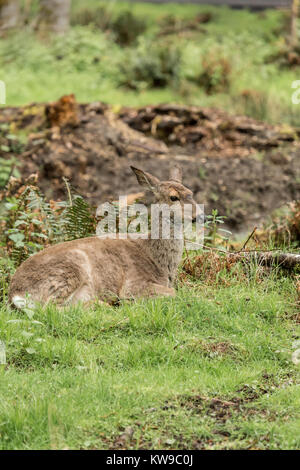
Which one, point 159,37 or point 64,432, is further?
point 159,37

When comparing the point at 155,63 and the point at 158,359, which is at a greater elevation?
the point at 155,63

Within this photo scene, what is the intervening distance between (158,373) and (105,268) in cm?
156

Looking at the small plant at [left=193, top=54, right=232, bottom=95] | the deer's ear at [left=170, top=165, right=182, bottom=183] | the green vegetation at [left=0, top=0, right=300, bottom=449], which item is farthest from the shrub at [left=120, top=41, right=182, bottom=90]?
the deer's ear at [left=170, top=165, right=182, bottom=183]

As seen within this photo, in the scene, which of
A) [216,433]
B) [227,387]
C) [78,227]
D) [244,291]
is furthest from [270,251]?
[216,433]

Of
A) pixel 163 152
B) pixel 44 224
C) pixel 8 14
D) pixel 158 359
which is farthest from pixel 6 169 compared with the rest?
pixel 8 14

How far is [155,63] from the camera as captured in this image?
57.6 feet

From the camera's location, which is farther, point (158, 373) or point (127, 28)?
point (127, 28)

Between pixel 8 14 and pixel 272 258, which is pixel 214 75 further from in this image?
pixel 272 258

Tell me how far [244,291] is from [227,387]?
1.80 metres

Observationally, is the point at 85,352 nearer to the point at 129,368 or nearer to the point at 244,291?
the point at 129,368

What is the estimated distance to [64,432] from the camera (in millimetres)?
4758

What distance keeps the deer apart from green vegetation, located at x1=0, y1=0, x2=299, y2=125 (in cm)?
852

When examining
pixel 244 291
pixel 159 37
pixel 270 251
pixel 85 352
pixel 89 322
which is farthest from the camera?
pixel 159 37

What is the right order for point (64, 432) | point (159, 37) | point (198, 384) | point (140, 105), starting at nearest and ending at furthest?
point (64, 432)
point (198, 384)
point (140, 105)
point (159, 37)
